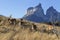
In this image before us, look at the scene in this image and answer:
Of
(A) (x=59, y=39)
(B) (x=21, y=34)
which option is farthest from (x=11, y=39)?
(A) (x=59, y=39)

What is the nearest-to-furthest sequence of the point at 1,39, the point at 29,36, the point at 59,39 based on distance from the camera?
the point at 1,39
the point at 29,36
the point at 59,39

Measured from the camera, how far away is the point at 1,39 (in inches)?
319

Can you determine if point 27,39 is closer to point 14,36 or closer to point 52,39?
point 14,36

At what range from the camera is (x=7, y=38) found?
8211 mm

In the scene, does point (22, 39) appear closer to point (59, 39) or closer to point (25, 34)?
point (25, 34)

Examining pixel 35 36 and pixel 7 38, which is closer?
pixel 7 38

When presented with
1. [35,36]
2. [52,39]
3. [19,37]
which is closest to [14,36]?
[19,37]

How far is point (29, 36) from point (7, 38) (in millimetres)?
975

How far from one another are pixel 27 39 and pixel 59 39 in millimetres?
1783

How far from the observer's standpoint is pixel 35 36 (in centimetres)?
895

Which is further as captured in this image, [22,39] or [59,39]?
[59,39]

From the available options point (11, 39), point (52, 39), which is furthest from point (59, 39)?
point (11, 39)

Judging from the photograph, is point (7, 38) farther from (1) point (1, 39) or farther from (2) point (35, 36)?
(2) point (35, 36)

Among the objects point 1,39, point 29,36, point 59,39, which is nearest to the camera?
point 1,39
